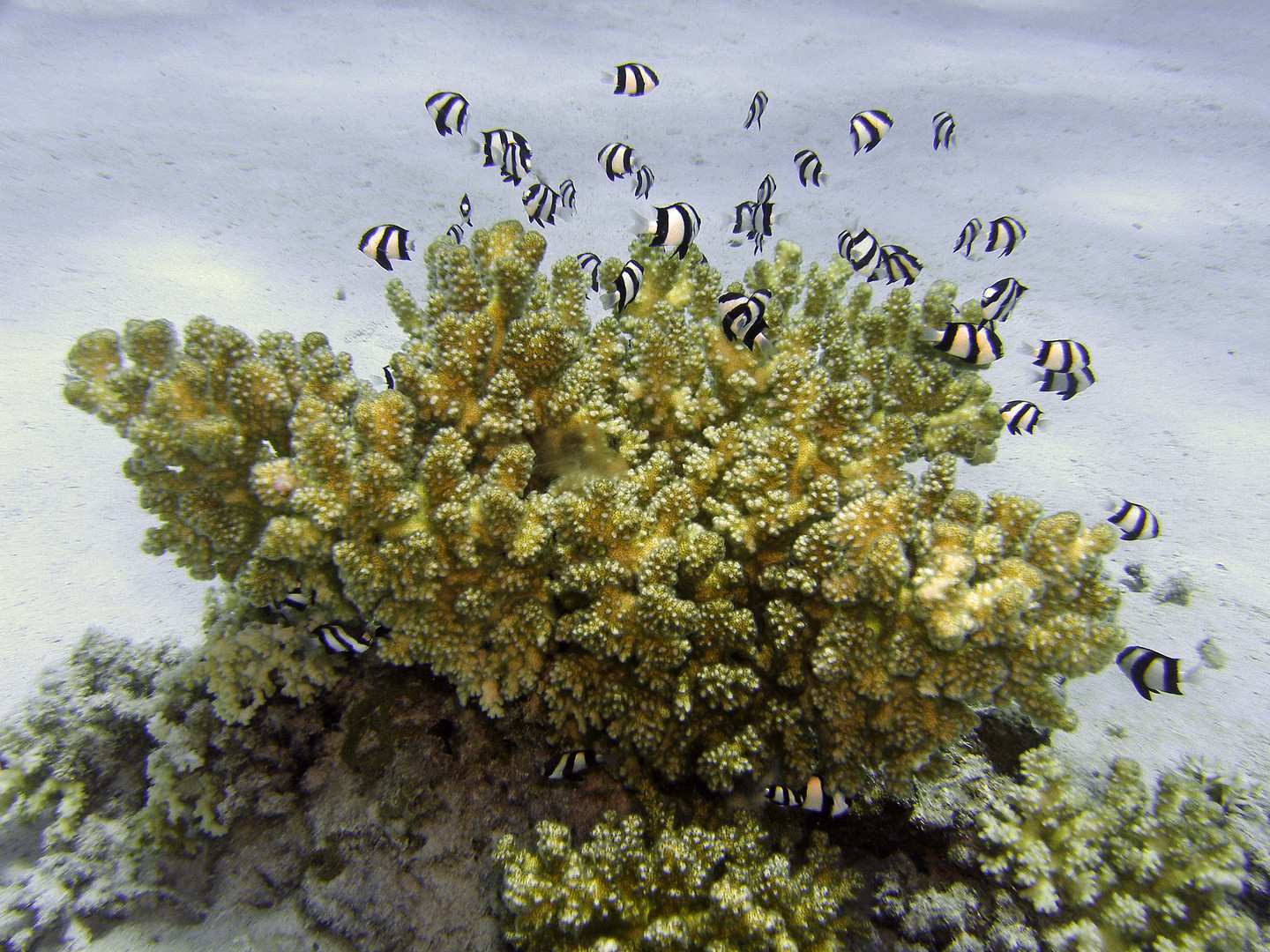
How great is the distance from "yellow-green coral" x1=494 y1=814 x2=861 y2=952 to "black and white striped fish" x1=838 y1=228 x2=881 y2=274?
4.23 metres

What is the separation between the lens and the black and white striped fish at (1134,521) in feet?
12.6

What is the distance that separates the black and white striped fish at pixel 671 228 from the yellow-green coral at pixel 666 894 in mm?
2809

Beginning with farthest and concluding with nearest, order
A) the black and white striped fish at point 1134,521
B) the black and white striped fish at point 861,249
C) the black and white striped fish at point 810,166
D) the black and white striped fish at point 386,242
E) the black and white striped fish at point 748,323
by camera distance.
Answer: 1. the black and white striped fish at point 810,166
2. the black and white striped fish at point 861,249
3. the black and white striped fish at point 386,242
4. the black and white striped fish at point 1134,521
5. the black and white striped fish at point 748,323

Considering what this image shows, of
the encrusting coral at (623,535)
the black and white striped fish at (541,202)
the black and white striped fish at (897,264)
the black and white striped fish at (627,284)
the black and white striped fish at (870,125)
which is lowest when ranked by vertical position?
the encrusting coral at (623,535)

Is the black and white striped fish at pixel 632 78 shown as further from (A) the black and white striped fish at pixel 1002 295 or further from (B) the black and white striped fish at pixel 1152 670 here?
(B) the black and white striped fish at pixel 1152 670

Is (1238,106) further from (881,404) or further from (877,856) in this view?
(877,856)

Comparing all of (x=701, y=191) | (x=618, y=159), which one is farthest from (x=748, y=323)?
(x=701, y=191)

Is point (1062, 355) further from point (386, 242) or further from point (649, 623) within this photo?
point (386, 242)

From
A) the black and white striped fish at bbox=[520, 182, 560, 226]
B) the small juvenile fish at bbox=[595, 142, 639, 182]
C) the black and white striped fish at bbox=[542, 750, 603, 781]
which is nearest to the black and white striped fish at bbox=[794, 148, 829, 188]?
the small juvenile fish at bbox=[595, 142, 639, 182]

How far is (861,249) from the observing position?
15.6 ft

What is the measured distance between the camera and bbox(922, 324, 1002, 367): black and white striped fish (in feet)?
9.69

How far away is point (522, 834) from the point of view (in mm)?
2404

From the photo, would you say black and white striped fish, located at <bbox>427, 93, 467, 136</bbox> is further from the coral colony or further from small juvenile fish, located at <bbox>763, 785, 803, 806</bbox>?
small juvenile fish, located at <bbox>763, 785, 803, 806</bbox>

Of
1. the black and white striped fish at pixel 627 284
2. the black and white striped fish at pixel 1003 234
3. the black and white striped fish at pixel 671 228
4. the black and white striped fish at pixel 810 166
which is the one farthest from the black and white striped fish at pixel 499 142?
the black and white striped fish at pixel 1003 234
